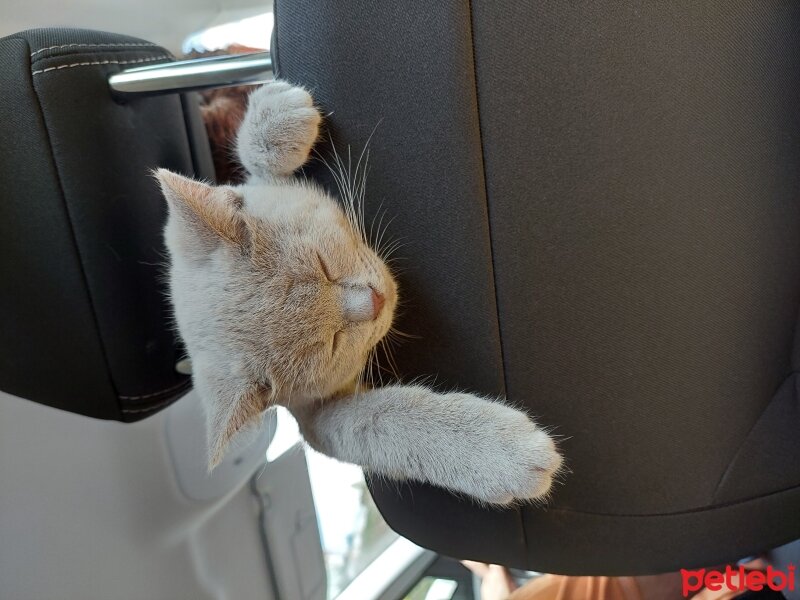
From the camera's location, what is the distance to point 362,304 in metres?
0.67

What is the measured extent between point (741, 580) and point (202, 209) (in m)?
0.97

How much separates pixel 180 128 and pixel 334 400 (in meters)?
0.52

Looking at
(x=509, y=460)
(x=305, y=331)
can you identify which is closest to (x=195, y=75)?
(x=305, y=331)

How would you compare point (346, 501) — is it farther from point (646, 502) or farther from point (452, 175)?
point (452, 175)

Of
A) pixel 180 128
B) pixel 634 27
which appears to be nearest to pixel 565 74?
pixel 634 27

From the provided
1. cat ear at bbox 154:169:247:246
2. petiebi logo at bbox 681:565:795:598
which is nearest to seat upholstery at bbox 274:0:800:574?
cat ear at bbox 154:169:247:246

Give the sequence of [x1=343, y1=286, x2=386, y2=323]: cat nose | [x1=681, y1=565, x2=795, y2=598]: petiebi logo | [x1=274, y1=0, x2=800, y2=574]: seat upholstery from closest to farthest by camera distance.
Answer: [x1=274, y1=0, x2=800, y2=574]: seat upholstery < [x1=343, y1=286, x2=386, y2=323]: cat nose < [x1=681, y1=565, x2=795, y2=598]: petiebi logo

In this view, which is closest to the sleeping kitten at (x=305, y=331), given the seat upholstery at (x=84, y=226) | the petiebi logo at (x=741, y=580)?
the seat upholstery at (x=84, y=226)

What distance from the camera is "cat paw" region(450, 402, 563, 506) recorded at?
1.98ft

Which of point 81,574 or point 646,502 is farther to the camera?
point 81,574

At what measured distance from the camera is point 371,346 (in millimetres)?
724

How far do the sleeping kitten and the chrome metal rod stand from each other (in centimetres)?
6

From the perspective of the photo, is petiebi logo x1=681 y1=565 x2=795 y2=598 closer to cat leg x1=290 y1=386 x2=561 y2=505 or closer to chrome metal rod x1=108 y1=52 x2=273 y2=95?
cat leg x1=290 y1=386 x2=561 y2=505

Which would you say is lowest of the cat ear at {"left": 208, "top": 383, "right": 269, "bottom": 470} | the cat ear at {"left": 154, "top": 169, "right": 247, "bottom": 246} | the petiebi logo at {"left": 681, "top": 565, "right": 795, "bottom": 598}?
the petiebi logo at {"left": 681, "top": 565, "right": 795, "bottom": 598}
